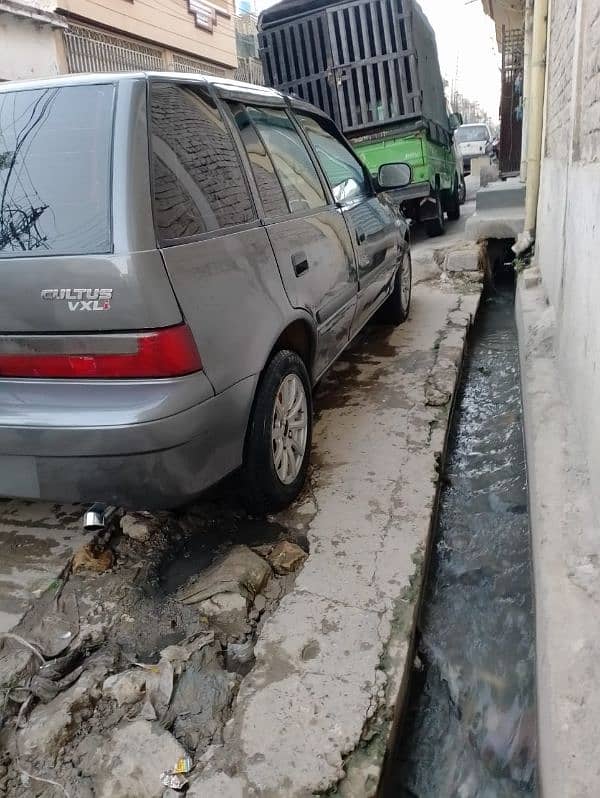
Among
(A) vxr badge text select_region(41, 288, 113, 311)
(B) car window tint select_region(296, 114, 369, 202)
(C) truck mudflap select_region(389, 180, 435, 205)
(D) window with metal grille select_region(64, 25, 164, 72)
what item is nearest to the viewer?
(A) vxr badge text select_region(41, 288, 113, 311)

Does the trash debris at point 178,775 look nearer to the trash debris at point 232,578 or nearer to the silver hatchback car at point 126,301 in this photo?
the trash debris at point 232,578

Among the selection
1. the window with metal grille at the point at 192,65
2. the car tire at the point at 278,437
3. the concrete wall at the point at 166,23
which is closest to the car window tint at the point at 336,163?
the car tire at the point at 278,437

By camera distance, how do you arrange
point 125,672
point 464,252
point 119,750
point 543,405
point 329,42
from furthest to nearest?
point 329,42 → point 464,252 → point 543,405 → point 125,672 → point 119,750

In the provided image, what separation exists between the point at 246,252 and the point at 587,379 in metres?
1.49

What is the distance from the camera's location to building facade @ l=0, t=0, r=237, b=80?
34.4 ft

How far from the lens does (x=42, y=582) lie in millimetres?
2459

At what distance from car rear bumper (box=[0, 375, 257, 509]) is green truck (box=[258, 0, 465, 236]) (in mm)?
7366

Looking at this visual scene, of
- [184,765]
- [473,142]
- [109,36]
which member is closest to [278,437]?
[184,765]

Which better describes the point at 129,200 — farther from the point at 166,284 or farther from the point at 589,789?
the point at 589,789

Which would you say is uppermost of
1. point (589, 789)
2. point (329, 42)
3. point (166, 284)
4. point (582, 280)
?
point (329, 42)

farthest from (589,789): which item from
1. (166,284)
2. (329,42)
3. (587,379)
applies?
(329,42)

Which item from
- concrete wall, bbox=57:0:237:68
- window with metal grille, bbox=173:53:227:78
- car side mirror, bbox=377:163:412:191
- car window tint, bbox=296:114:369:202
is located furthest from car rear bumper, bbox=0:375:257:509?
window with metal grille, bbox=173:53:227:78

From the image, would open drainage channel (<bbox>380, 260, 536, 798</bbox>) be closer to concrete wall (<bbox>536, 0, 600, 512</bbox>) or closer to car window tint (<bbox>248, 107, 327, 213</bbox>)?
concrete wall (<bbox>536, 0, 600, 512</bbox>)

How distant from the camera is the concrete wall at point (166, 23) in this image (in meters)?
11.6
